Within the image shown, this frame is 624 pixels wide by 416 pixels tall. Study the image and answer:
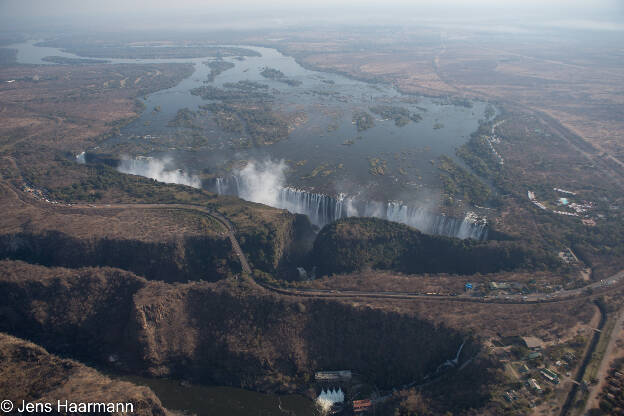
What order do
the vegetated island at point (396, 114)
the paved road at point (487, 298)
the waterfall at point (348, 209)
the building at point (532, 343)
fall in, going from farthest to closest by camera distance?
the vegetated island at point (396, 114)
the waterfall at point (348, 209)
the paved road at point (487, 298)
the building at point (532, 343)

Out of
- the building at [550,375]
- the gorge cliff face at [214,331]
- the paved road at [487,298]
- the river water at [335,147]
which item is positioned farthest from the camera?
the river water at [335,147]

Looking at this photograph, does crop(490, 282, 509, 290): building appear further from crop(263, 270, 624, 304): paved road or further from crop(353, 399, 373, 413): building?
crop(353, 399, 373, 413): building

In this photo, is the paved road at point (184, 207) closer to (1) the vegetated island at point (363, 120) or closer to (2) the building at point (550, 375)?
(2) the building at point (550, 375)

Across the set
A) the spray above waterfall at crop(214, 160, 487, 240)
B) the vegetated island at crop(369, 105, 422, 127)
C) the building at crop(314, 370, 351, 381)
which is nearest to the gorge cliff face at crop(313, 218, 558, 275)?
the spray above waterfall at crop(214, 160, 487, 240)

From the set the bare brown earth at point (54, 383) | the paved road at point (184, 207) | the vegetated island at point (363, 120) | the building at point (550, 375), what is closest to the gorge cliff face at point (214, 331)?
the bare brown earth at point (54, 383)

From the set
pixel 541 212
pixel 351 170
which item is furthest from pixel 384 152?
pixel 541 212

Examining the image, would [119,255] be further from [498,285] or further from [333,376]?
[498,285]

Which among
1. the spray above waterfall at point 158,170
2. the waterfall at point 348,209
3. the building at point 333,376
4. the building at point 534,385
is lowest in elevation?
the building at point 333,376
